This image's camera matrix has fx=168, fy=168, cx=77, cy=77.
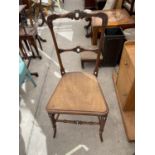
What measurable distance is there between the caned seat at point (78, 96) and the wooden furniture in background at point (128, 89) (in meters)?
0.29

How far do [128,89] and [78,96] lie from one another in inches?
18.3

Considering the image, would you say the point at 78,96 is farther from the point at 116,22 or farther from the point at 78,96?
the point at 116,22

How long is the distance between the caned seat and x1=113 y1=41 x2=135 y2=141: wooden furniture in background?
11.5 inches

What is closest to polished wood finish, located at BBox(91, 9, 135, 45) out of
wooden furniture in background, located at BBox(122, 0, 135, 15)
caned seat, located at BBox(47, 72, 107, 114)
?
wooden furniture in background, located at BBox(122, 0, 135, 15)

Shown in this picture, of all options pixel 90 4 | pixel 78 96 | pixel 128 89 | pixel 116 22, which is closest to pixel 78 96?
pixel 78 96

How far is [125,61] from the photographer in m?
1.54

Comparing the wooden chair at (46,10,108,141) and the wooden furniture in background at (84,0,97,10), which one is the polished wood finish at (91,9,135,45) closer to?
the wooden chair at (46,10,108,141)

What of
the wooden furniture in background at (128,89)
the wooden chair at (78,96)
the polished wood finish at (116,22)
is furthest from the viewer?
the polished wood finish at (116,22)

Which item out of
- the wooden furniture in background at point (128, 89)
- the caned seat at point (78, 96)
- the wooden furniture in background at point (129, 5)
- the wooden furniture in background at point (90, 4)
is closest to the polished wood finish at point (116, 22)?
the wooden furniture in background at point (129, 5)

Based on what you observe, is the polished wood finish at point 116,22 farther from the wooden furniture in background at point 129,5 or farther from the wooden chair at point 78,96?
the wooden chair at point 78,96

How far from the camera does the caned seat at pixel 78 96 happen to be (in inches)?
49.9

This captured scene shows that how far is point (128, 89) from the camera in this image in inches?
58.5
